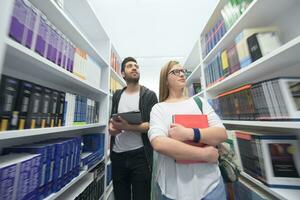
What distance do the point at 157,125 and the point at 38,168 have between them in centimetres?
65

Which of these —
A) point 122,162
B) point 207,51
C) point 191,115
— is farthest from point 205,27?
point 122,162

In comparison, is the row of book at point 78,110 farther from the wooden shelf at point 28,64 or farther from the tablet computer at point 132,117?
the tablet computer at point 132,117

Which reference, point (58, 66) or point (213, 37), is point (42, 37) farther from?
point (213, 37)

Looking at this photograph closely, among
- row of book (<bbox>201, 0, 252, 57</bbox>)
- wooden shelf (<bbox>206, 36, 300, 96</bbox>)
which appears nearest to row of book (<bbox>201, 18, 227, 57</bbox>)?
row of book (<bbox>201, 0, 252, 57</bbox>)

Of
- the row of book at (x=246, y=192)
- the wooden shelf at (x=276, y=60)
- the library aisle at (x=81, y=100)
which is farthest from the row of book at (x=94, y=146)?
the wooden shelf at (x=276, y=60)

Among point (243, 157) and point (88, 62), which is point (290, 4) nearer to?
point (243, 157)

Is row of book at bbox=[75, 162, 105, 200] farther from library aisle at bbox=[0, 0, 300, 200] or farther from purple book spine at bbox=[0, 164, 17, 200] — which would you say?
purple book spine at bbox=[0, 164, 17, 200]

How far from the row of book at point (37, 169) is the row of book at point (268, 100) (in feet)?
4.23

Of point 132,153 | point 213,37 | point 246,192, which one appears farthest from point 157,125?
point 213,37

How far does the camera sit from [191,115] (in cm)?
79

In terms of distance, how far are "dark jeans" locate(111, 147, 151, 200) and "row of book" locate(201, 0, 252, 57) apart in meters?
1.33

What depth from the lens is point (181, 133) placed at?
0.71m

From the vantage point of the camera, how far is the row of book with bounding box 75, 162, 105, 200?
3.68 feet

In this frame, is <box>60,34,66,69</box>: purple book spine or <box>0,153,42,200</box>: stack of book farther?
<box>60,34,66,69</box>: purple book spine
